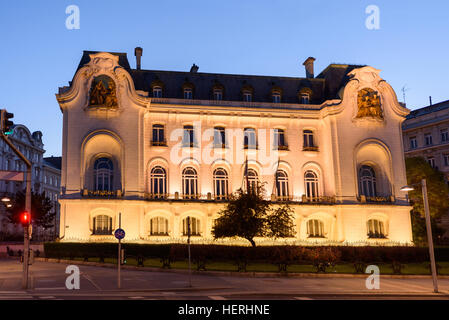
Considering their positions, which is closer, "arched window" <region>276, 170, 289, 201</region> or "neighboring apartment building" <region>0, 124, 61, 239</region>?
"arched window" <region>276, 170, 289, 201</region>

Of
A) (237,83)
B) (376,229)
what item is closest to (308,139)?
(237,83)

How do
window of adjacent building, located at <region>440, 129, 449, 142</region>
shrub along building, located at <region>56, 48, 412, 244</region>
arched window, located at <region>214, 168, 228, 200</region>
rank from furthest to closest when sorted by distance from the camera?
window of adjacent building, located at <region>440, 129, 449, 142</region> → arched window, located at <region>214, 168, 228, 200</region> → shrub along building, located at <region>56, 48, 412, 244</region>

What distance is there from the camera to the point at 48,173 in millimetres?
99688

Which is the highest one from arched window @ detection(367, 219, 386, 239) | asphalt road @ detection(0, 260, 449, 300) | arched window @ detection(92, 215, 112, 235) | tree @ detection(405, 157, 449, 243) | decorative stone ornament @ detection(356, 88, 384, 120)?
decorative stone ornament @ detection(356, 88, 384, 120)

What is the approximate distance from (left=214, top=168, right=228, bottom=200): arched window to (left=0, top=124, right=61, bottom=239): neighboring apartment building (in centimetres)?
3408

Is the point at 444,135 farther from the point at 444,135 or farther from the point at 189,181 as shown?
the point at 189,181

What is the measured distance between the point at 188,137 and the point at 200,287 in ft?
91.2

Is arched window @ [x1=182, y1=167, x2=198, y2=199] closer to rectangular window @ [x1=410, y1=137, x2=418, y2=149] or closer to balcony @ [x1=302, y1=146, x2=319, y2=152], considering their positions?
balcony @ [x1=302, y1=146, x2=319, y2=152]

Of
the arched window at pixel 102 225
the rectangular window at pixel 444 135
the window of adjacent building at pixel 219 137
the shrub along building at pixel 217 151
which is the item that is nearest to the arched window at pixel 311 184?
the shrub along building at pixel 217 151

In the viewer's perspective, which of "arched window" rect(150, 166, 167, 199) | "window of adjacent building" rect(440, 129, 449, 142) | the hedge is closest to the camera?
the hedge

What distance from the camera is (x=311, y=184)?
170ft

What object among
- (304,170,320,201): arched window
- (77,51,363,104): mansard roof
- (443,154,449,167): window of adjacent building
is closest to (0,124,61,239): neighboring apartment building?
(77,51,363,104): mansard roof

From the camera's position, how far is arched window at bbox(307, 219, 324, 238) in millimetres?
50125
